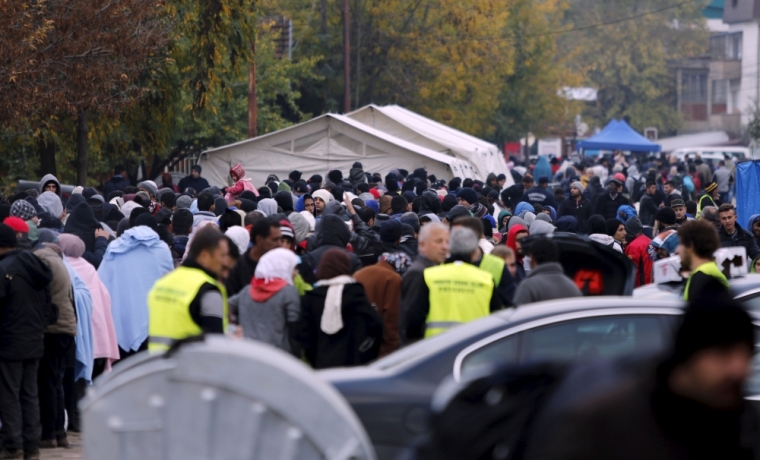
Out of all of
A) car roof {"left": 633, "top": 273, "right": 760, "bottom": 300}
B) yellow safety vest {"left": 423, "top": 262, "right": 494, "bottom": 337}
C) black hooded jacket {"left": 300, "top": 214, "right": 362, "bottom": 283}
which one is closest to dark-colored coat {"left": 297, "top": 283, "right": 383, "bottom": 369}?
yellow safety vest {"left": 423, "top": 262, "right": 494, "bottom": 337}

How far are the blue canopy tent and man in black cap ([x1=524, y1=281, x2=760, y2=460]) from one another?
Result: 4279 cm

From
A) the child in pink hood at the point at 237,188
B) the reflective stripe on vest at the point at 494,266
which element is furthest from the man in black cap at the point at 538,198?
the reflective stripe on vest at the point at 494,266

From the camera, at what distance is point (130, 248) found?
9.38 m

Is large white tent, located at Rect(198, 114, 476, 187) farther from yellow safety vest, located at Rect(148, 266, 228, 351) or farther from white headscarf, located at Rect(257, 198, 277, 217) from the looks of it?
yellow safety vest, located at Rect(148, 266, 228, 351)

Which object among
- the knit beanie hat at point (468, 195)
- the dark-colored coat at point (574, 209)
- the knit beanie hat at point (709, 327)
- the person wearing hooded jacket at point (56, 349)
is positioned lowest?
the person wearing hooded jacket at point (56, 349)

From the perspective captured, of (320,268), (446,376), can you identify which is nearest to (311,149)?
(320,268)

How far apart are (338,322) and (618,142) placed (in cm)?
3985

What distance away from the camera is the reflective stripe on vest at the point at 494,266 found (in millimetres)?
7746

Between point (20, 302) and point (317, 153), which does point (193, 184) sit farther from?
point (20, 302)

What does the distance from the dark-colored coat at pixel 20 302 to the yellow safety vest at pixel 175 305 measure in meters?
2.38

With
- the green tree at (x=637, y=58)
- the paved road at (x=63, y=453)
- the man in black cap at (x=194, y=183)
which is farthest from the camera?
the green tree at (x=637, y=58)

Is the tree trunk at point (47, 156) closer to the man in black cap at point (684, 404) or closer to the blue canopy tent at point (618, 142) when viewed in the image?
the man in black cap at point (684, 404)

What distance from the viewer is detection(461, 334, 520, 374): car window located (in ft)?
18.2

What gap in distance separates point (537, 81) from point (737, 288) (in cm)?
4697
